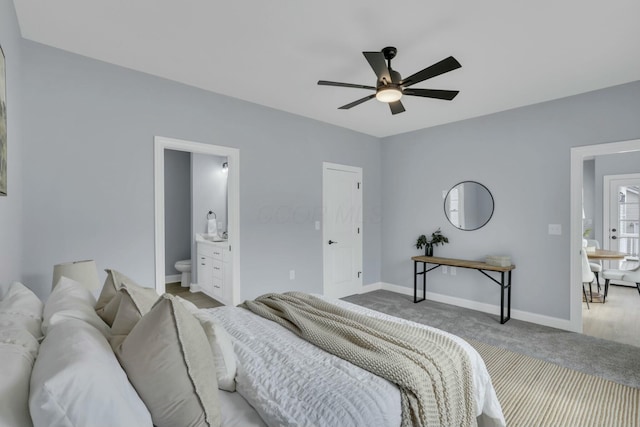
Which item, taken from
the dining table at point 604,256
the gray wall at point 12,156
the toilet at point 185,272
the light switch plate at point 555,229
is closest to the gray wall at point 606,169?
the dining table at point 604,256

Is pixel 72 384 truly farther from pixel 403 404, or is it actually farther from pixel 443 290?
pixel 443 290

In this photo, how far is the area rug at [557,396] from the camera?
2.09 m

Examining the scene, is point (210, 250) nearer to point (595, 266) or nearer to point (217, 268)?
point (217, 268)

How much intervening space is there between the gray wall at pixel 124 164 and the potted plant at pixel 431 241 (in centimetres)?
A: 189

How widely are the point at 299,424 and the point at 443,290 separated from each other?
4.05m

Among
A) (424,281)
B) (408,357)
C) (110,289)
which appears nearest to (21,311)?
(110,289)

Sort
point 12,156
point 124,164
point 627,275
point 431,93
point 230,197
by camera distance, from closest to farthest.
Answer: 1. point 12,156
2. point 431,93
3. point 124,164
4. point 230,197
5. point 627,275

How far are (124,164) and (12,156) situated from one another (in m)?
0.93

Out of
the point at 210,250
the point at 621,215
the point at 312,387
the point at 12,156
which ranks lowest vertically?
the point at 312,387

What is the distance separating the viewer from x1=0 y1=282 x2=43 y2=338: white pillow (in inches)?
46.8

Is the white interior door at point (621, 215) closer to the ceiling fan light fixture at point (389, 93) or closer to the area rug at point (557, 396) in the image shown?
the area rug at point (557, 396)

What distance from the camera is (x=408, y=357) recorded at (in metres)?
1.51

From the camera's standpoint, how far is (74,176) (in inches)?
105

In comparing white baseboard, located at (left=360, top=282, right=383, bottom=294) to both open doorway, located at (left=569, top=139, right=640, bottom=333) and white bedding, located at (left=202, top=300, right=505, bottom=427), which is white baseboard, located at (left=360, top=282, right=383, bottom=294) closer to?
open doorway, located at (left=569, top=139, right=640, bottom=333)
